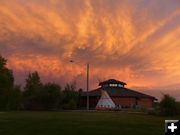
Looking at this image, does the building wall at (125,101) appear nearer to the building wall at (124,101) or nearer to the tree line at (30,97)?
the building wall at (124,101)

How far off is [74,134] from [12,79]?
1730 inches

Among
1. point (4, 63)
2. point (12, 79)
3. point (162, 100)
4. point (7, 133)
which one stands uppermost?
point (4, 63)

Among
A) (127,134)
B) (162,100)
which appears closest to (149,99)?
(162,100)

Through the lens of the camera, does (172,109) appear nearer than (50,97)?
Yes

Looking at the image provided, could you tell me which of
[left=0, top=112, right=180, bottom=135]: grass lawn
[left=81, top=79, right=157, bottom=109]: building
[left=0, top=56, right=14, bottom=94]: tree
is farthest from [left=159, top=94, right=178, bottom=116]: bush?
[left=0, top=56, right=14, bottom=94]: tree

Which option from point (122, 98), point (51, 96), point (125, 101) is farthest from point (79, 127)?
point (125, 101)

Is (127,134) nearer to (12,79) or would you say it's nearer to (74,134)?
(74,134)

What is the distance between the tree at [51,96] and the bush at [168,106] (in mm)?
24061

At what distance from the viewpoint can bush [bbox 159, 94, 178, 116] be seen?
29.1m

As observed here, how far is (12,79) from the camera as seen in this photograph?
51.6 meters

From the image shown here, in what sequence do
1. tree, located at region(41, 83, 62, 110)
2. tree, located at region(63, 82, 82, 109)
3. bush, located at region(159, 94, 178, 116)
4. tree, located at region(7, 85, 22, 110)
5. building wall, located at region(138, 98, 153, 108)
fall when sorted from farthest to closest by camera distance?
building wall, located at region(138, 98, 153, 108) → tree, located at region(63, 82, 82, 109) → tree, located at region(7, 85, 22, 110) → tree, located at region(41, 83, 62, 110) → bush, located at region(159, 94, 178, 116)

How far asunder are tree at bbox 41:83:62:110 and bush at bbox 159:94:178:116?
947 inches

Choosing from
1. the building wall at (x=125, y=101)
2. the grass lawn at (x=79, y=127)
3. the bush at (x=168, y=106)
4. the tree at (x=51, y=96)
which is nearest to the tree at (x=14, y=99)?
the tree at (x=51, y=96)

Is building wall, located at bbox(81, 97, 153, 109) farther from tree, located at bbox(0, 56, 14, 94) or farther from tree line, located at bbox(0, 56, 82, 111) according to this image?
tree, located at bbox(0, 56, 14, 94)
